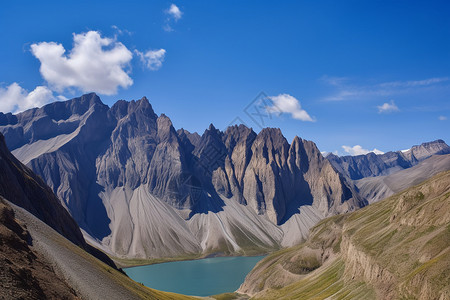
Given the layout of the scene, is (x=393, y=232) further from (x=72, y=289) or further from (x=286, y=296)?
(x=72, y=289)

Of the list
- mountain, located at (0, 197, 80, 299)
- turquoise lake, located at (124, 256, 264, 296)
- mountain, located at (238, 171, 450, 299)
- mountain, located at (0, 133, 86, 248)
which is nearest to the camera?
mountain, located at (0, 197, 80, 299)

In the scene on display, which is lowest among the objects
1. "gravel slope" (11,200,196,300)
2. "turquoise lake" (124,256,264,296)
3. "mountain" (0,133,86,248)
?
"turquoise lake" (124,256,264,296)

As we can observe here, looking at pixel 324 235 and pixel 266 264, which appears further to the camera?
pixel 266 264

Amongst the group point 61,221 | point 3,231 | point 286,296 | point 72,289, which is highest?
point 61,221

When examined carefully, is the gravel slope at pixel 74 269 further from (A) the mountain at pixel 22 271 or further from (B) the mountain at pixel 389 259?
(B) the mountain at pixel 389 259

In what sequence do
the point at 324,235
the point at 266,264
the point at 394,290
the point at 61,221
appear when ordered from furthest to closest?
the point at 266,264 → the point at 324,235 → the point at 61,221 → the point at 394,290

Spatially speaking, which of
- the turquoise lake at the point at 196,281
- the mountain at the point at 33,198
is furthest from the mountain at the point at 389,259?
the mountain at the point at 33,198

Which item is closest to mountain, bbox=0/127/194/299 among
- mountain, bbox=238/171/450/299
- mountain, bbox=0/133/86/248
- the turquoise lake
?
mountain, bbox=0/133/86/248

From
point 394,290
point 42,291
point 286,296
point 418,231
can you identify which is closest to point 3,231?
point 42,291

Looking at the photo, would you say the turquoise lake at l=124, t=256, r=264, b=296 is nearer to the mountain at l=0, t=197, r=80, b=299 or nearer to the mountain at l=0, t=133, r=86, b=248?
the mountain at l=0, t=133, r=86, b=248

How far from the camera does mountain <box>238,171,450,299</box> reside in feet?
158

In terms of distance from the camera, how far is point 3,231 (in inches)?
1565

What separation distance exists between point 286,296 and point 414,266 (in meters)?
46.9

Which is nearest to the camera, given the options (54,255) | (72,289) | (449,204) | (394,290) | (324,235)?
(72,289)
